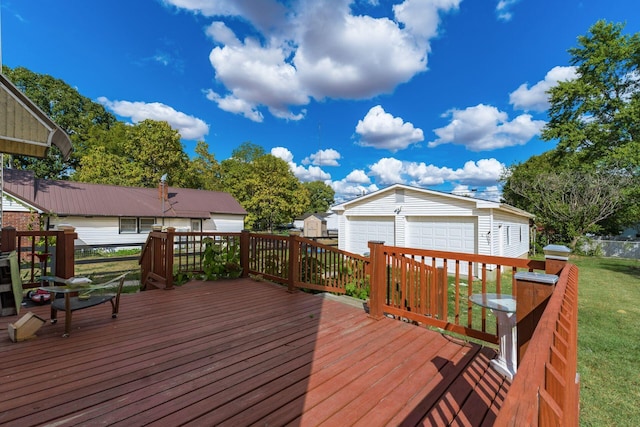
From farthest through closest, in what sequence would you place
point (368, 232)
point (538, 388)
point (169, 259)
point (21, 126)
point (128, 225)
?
point (128, 225)
point (368, 232)
point (169, 259)
point (21, 126)
point (538, 388)

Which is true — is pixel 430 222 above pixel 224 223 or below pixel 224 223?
above

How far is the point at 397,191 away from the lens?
11.6 meters

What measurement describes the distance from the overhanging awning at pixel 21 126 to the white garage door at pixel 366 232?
10.3 meters

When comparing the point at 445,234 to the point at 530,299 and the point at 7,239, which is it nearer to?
the point at 530,299

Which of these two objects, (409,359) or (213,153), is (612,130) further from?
(213,153)

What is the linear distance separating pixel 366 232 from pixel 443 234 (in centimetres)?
333

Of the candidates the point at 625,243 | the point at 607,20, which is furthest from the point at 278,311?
the point at 607,20

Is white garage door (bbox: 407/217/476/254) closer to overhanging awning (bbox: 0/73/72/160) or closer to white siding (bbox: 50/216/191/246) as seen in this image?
overhanging awning (bbox: 0/73/72/160)

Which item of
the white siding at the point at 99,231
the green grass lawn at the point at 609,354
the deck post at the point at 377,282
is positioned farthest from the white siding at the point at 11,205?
the green grass lawn at the point at 609,354

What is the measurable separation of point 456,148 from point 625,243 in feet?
60.1

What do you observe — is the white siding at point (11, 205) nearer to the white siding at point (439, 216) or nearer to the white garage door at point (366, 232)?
the white siding at point (439, 216)

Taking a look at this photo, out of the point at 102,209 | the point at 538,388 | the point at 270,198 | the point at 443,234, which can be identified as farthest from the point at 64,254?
the point at 270,198

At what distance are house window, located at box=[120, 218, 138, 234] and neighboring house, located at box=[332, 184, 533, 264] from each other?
41.8ft

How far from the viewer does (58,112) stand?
2448 cm
